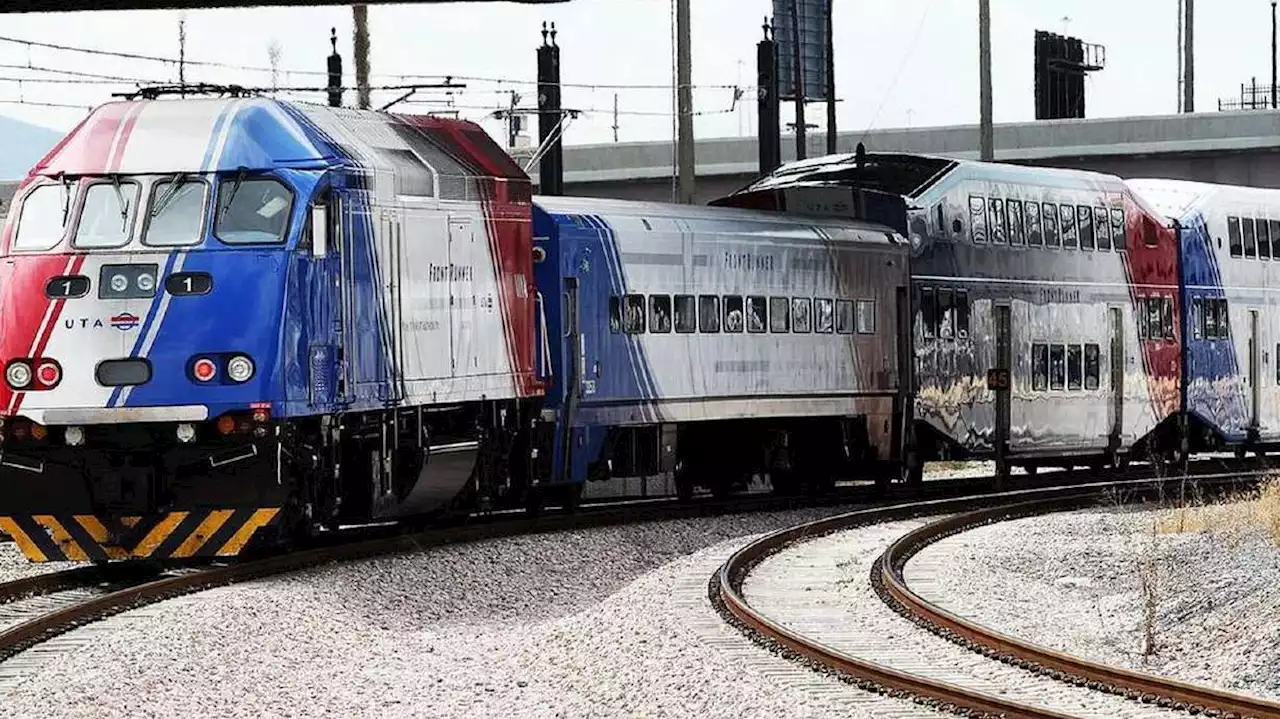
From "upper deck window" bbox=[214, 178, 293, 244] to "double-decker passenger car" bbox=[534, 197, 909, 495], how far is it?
5094mm

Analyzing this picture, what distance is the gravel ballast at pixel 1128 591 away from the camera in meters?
13.5

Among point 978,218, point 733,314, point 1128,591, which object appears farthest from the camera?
point 978,218

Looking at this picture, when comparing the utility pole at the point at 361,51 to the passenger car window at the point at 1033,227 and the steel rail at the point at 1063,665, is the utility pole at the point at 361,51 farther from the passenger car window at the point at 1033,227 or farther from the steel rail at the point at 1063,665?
the steel rail at the point at 1063,665

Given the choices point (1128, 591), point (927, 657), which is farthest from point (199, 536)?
point (1128, 591)

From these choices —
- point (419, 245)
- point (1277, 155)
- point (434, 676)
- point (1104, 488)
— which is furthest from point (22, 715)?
point (1277, 155)

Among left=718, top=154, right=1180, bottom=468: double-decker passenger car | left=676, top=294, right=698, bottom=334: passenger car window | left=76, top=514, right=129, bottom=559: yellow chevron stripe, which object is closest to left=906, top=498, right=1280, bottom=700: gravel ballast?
left=676, top=294, right=698, bottom=334: passenger car window

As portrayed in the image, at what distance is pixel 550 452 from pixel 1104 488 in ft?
26.3

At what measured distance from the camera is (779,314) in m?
25.3

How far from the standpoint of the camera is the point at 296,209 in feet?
57.7

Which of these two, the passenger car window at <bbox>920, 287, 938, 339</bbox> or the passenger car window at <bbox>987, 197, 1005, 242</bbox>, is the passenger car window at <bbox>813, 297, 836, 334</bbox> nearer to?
the passenger car window at <bbox>920, 287, 938, 339</bbox>

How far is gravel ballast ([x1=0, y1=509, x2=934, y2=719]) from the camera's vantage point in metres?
12.3

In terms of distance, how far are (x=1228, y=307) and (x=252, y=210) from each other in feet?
58.5

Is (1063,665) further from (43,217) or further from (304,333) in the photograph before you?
(43,217)

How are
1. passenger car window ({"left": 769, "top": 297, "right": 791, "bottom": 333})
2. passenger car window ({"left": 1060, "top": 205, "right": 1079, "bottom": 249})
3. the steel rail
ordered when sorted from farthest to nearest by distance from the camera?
passenger car window ({"left": 1060, "top": 205, "right": 1079, "bottom": 249}) → passenger car window ({"left": 769, "top": 297, "right": 791, "bottom": 333}) → the steel rail
